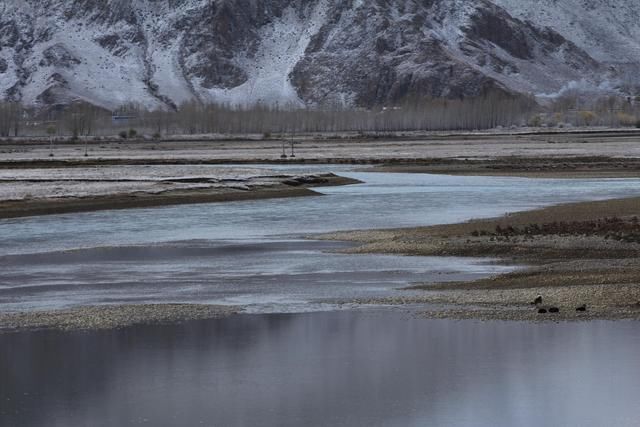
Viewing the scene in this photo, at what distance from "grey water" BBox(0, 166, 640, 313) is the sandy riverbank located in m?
0.91

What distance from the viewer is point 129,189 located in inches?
2549

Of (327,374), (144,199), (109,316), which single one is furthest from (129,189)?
(327,374)

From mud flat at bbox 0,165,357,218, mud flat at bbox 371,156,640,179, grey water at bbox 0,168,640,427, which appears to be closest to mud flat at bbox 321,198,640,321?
grey water at bbox 0,168,640,427

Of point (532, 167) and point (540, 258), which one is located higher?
point (540, 258)

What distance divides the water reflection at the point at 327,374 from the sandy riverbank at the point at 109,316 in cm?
79

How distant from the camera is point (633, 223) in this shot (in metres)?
40.9

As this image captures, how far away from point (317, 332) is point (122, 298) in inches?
249

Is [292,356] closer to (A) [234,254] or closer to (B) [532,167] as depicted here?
(A) [234,254]

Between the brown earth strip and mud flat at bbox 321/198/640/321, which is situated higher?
mud flat at bbox 321/198/640/321

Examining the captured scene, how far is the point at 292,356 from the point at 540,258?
555 inches

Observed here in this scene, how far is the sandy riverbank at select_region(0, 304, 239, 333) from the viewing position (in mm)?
23953

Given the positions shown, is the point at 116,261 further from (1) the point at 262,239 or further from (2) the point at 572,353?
(2) the point at 572,353

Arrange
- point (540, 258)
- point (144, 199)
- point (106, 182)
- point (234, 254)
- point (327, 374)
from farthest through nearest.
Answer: point (106, 182) < point (144, 199) < point (234, 254) < point (540, 258) < point (327, 374)

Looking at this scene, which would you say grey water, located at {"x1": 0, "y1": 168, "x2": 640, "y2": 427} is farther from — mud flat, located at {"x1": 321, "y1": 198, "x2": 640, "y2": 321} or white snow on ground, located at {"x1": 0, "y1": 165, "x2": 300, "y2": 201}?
white snow on ground, located at {"x1": 0, "y1": 165, "x2": 300, "y2": 201}
